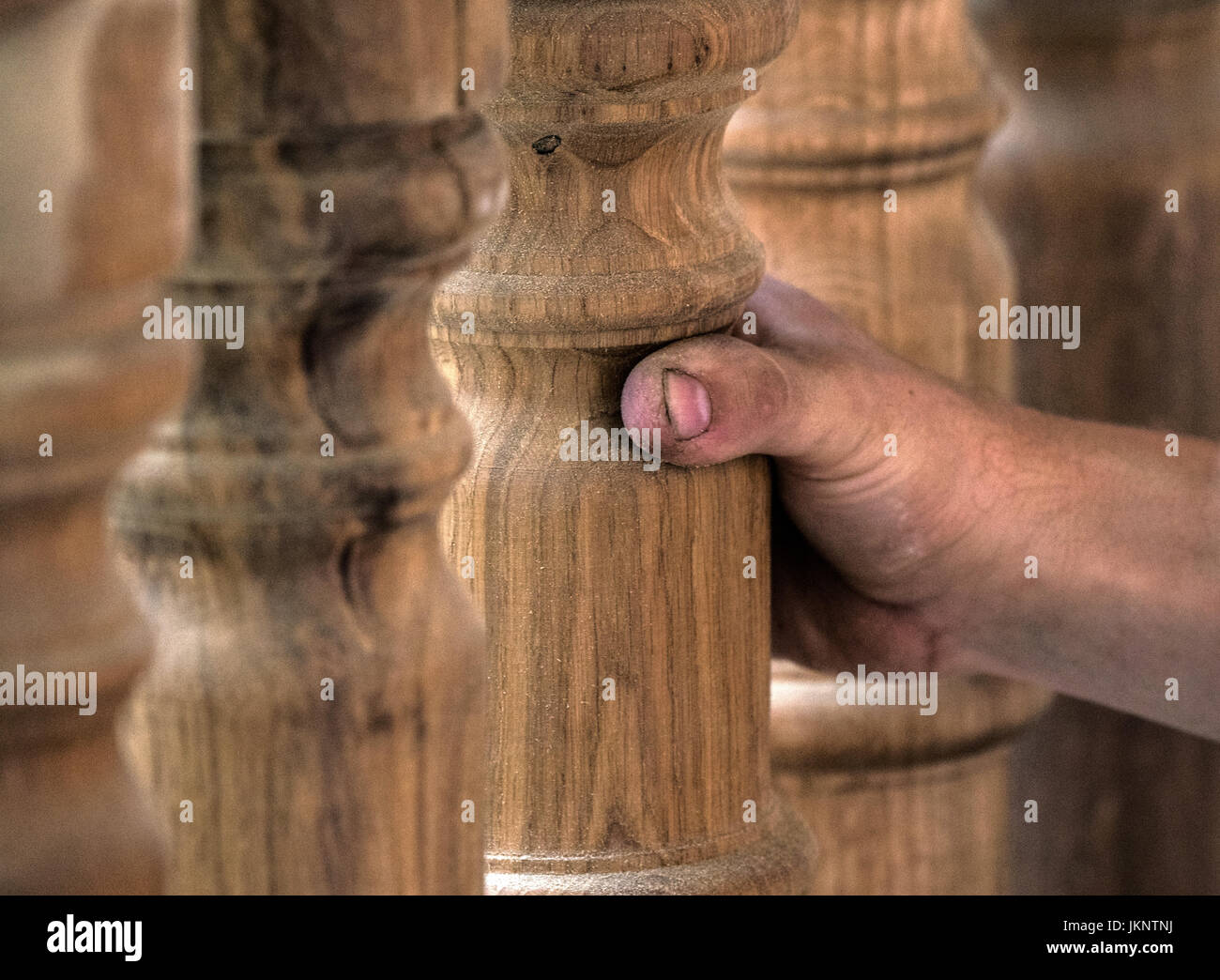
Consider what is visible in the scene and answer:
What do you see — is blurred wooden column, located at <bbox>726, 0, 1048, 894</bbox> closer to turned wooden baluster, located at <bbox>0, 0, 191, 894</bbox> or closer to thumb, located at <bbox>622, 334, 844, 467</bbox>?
thumb, located at <bbox>622, 334, 844, 467</bbox>

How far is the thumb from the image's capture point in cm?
62

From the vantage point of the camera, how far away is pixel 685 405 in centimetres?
61

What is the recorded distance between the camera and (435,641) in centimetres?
45

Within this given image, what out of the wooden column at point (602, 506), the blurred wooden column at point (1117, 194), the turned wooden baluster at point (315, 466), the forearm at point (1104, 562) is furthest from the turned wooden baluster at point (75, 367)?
the blurred wooden column at point (1117, 194)

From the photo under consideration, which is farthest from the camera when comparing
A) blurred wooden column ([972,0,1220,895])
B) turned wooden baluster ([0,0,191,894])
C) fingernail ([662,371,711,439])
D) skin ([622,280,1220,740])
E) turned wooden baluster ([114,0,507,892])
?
blurred wooden column ([972,0,1220,895])

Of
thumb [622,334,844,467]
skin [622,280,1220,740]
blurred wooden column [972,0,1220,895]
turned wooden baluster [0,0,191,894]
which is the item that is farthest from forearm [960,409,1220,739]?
turned wooden baluster [0,0,191,894]

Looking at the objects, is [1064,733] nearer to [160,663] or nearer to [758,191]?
[758,191]

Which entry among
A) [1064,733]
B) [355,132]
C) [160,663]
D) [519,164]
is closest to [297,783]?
[160,663]

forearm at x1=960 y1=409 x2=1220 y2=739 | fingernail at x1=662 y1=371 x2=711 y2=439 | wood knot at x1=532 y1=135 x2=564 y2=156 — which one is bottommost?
forearm at x1=960 y1=409 x2=1220 y2=739

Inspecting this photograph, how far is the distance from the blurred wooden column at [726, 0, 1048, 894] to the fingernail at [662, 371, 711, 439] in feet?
1.13

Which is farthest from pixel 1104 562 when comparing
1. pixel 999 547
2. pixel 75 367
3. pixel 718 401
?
pixel 75 367

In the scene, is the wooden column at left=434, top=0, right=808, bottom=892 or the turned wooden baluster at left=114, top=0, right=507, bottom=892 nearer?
the turned wooden baluster at left=114, top=0, right=507, bottom=892
